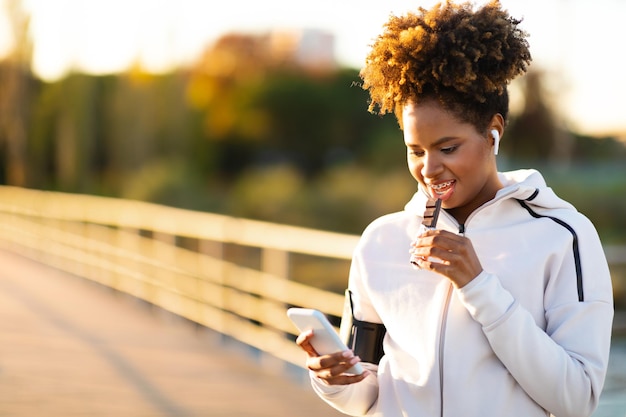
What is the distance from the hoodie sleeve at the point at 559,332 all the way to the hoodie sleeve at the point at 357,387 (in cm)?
35

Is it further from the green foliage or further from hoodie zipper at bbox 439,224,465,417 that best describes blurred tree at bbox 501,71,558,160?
hoodie zipper at bbox 439,224,465,417

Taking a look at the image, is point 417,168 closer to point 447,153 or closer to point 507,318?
point 447,153

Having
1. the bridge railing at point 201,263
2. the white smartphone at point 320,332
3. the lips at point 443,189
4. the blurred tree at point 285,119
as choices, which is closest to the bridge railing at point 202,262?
the bridge railing at point 201,263

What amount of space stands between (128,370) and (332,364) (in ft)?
16.3

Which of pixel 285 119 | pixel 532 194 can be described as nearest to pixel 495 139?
pixel 532 194

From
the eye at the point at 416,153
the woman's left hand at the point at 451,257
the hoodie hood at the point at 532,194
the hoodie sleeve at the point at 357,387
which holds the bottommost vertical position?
the hoodie sleeve at the point at 357,387

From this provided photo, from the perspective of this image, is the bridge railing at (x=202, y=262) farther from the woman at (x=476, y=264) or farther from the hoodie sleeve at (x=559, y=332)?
the hoodie sleeve at (x=559, y=332)

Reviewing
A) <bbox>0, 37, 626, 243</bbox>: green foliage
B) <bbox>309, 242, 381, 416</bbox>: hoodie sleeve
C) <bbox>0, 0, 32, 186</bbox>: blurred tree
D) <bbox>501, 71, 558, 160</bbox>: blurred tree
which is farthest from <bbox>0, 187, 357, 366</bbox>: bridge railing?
<bbox>501, 71, 558, 160</bbox>: blurred tree

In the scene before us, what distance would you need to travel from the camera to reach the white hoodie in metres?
2.08

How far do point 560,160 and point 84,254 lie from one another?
2123 cm

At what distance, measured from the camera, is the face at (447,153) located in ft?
7.18

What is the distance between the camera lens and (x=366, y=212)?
24.3m

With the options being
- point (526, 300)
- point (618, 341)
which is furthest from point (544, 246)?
point (618, 341)

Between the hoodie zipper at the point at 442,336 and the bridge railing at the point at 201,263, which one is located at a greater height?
the hoodie zipper at the point at 442,336
